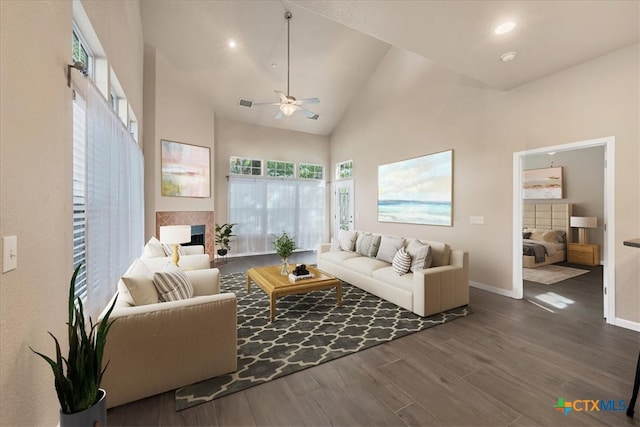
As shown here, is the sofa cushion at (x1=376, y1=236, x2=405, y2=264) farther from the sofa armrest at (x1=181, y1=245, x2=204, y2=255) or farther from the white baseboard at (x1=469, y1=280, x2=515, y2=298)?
the sofa armrest at (x1=181, y1=245, x2=204, y2=255)

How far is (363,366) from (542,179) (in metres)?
7.55

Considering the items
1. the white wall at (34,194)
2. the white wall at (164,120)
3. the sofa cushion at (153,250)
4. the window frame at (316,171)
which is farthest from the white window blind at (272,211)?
the white wall at (34,194)

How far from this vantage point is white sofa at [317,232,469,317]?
3.27 meters

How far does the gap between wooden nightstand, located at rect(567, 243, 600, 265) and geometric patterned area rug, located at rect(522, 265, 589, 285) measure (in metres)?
0.67

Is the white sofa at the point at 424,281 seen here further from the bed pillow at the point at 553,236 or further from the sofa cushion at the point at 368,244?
the bed pillow at the point at 553,236

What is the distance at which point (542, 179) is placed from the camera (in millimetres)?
7043

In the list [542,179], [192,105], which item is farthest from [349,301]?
[542,179]

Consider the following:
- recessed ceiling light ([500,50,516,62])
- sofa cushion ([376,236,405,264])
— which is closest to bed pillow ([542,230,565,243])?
sofa cushion ([376,236,405,264])

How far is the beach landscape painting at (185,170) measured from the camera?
561 centimetres

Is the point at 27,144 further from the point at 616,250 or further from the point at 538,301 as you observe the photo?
the point at 538,301

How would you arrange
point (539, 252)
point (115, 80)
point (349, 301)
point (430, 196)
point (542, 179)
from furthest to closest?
point (542, 179)
point (539, 252)
point (430, 196)
point (349, 301)
point (115, 80)

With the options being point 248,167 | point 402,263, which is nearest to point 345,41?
point 248,167

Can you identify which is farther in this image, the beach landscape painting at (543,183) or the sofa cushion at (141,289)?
the beach landscape painting at (543,183)

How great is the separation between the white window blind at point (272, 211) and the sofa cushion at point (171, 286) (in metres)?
4.81
